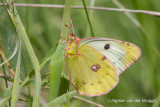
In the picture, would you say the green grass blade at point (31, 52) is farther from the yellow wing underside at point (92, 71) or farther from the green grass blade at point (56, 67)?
the yellow wing underside at point (92, 71)

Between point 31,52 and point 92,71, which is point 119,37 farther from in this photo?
point 31,52

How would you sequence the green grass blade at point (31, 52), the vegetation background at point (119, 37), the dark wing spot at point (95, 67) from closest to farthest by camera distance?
the green grass blade at point (31, 52)
the dark wing spot at point (95, 67)
the vegetation background at point (119, 37)

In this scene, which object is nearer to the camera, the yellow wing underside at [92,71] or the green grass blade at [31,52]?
the green grass blade at [31,52]

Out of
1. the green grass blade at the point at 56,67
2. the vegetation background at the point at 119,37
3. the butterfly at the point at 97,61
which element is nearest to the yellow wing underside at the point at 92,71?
the butterfly at the point at 97,61

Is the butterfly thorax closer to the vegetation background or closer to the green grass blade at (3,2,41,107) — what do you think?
the vegetation background

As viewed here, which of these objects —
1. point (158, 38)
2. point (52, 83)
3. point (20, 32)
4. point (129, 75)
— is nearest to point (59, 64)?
point (52, 83)

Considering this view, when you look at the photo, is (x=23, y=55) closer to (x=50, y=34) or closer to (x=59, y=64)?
(x=59, y=64)

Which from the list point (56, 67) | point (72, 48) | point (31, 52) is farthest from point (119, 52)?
point (31, 52)
